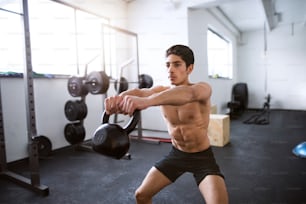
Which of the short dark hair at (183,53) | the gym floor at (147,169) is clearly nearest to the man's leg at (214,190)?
the short dark hair at (183,53)

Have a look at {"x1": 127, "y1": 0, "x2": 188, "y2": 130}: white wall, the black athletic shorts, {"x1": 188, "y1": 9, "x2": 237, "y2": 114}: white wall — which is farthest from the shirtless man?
{"x1": 188, "y1": 9, "x2": 237, "y2": 114}: white wall

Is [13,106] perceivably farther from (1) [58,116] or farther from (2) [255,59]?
(2) [255,59]

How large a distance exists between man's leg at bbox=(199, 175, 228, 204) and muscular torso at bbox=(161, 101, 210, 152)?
210mm

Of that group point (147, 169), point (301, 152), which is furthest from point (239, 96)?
point (147, 169)

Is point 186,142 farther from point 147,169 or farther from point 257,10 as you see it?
point 257,10

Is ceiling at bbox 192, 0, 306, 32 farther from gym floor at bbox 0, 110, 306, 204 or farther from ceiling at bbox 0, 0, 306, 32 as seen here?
gym floor at bbox 0, 110, 306, 204

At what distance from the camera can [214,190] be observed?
1.12 meters

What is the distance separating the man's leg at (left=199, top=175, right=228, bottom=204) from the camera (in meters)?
1.09

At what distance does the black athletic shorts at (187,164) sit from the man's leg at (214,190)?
2.9 inches

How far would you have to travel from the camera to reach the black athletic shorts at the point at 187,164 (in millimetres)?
1288

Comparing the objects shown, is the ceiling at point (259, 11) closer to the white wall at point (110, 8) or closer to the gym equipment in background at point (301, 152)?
the white wall at point (110, 8)

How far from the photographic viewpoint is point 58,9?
132 inches

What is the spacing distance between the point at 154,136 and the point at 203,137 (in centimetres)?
292

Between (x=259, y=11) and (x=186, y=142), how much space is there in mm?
5424
